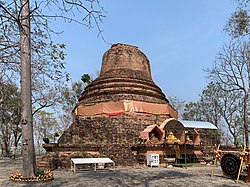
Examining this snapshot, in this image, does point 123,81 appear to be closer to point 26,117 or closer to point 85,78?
point 26,117

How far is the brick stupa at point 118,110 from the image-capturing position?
14.7m

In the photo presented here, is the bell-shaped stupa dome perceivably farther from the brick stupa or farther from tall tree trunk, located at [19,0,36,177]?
tall tree trunk, located at [19,0,36,177]

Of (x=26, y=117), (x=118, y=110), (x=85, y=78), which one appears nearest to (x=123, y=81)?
(x=118, y=110)

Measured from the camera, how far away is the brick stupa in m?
14.7

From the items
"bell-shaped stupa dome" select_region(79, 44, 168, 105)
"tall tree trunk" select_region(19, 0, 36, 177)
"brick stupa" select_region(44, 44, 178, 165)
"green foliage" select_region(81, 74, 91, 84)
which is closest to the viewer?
"tall tree trunk" select_region(19, 0, 36, 177)

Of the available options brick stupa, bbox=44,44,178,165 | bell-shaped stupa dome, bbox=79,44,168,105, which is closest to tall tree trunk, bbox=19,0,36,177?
A: brick stupa, bbox=44,44,178,165

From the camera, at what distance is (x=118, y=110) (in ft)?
57.3

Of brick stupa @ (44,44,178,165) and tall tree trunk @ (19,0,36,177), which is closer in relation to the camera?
tall tree trunk @ (19,0,36,177)

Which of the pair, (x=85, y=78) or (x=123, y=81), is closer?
(x=123, y=81)

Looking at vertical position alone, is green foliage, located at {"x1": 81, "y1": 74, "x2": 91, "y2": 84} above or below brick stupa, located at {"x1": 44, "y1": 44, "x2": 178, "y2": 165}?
above

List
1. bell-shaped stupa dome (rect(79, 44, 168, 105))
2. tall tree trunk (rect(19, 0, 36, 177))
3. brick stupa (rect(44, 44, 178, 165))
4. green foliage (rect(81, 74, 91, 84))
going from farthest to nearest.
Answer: green foliage (rect(81, 74, 91, 84)) < bell-shaped stupa dome (rect(79, 44, 168, 105)) < brick stupa (rect(44, 44, 178, 165)) < tall tree trunk (rect(19, 0, 36, 177))

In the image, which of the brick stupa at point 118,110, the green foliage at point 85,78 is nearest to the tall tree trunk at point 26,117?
the brick stupa at point 118,110

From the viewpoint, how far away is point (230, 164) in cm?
943

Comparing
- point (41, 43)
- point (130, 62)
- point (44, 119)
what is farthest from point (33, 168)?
point (44, 119)
